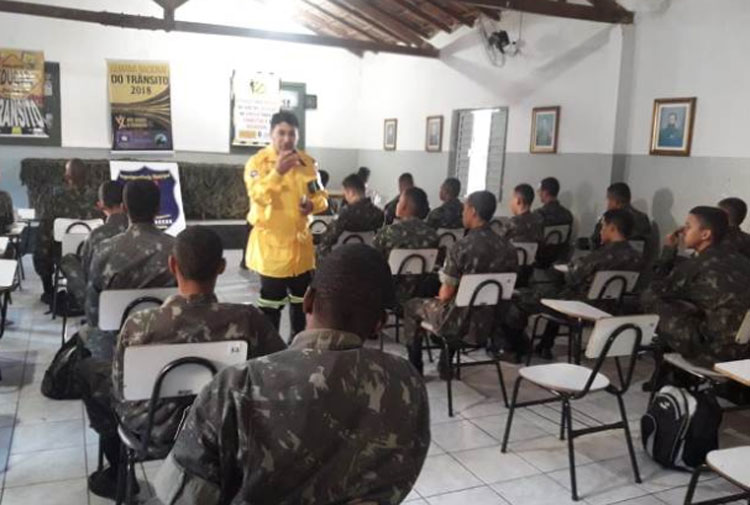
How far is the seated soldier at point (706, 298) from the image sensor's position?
3.17 meters

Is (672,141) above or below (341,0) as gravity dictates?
below

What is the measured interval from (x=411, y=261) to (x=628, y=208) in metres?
2.30

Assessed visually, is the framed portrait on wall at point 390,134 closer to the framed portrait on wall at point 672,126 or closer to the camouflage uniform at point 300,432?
the framed portrait on wall at point 672,126

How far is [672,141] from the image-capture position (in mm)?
5375

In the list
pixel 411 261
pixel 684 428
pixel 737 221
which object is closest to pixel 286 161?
pixel 411 261

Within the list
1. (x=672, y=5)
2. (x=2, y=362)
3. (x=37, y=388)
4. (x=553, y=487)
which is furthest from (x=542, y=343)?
(x=2, y=362)

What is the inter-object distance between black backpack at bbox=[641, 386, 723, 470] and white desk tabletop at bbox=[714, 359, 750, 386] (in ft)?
1.91

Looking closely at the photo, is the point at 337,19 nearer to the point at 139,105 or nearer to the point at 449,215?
the point at 139,105

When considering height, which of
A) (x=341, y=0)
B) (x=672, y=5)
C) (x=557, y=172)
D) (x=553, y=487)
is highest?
(x=341, y=0)

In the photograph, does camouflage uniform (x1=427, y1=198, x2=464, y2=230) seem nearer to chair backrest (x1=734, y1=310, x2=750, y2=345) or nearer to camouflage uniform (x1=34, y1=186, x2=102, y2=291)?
camouflage uniform (x1=34, y1=186, x2=102, y2=291)

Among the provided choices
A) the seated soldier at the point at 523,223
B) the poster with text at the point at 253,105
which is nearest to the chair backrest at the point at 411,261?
the seated soldier at the point at 523,223

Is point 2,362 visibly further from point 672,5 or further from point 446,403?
point 672,5

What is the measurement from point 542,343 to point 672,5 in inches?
120

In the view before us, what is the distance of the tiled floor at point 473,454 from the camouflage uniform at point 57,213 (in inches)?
49.4
